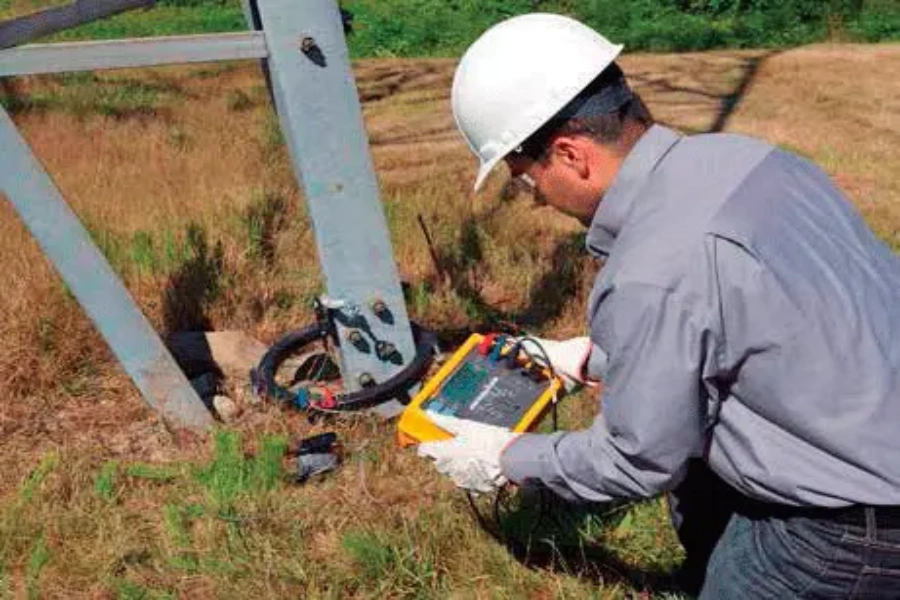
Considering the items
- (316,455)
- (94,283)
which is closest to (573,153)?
(316,455)

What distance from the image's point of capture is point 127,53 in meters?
3.18

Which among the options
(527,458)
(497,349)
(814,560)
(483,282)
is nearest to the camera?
(814,560)

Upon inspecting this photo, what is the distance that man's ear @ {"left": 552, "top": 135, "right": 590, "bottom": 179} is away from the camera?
179 cm

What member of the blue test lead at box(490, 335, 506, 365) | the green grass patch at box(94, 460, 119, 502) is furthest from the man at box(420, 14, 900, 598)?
the green grass patch at box(94, 460, 119, 502)

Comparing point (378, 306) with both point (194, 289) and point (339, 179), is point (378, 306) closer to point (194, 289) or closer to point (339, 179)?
point (339, 179)

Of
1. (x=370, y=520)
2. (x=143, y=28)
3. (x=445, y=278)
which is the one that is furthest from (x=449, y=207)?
(x=143, y=28)

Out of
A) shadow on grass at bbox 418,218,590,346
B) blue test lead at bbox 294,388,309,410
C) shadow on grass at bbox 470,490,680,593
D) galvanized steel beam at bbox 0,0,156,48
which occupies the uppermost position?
galvanized steel beam at bbox 0,0,156,48

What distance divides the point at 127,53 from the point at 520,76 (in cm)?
172

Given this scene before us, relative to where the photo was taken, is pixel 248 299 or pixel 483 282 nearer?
pixel 248 299

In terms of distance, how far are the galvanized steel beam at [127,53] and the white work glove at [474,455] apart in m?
1.47

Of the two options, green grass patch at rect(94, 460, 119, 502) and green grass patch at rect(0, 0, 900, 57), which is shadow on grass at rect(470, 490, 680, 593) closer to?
green grass patch at rect(94, 460, 119, 502)

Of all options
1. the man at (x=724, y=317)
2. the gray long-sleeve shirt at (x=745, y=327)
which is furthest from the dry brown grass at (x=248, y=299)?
the gray long-sleeve shirt at (x=745, y=327)

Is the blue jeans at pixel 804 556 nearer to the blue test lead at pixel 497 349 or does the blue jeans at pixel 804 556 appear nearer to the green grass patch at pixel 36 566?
the blue test lead at pixel 497 349

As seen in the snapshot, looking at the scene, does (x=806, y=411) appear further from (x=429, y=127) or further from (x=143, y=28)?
(x=143, y=28)
